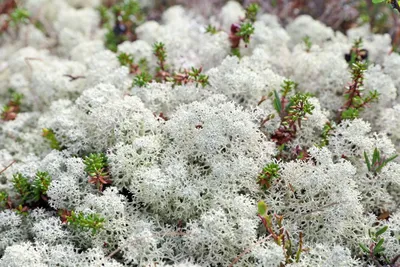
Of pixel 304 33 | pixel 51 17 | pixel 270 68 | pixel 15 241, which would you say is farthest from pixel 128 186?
pixel 51 17

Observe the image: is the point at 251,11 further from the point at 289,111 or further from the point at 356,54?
the point at 289,111

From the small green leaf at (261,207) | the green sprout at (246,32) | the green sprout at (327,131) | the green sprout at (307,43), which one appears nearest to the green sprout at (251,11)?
the green sprout at (246,32)

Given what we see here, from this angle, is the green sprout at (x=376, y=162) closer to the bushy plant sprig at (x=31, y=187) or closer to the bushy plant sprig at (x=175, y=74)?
the bushy plant sprig at (x=175, y=74)

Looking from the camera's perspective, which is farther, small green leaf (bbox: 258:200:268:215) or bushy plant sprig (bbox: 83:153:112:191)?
bushy plant sprig (bbox: 83:153:112:191)

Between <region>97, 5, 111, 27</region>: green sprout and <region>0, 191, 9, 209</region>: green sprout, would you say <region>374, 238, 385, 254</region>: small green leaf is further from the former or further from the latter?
<region>97, 5, 111, 27</region>: green sprout

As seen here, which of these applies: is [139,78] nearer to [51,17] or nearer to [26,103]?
[26,103]

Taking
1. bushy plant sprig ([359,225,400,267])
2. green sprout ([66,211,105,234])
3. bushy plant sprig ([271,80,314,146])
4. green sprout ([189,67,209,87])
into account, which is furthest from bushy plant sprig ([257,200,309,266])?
green sprout ([189,67,209,87])

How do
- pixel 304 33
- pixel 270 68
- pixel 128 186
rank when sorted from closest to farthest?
1. pixel 128 186
2. pixel 270 68
3. pixel 304 33
